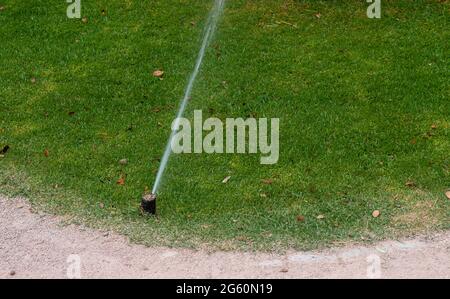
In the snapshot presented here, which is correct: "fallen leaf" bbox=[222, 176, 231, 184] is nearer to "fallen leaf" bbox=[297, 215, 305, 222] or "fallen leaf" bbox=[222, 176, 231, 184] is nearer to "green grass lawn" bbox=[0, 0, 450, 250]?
"green grass lawn" bbox=[0, 0, 450, 250]

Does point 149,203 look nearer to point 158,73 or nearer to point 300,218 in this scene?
point 300,218

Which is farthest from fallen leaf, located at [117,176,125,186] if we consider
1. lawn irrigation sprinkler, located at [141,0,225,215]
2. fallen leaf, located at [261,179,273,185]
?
fallen leaf, located at [261,179,273,185]

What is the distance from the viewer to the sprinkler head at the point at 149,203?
6.80m

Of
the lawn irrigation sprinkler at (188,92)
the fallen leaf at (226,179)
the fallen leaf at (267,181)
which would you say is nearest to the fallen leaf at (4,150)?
the lawn irrigation sprinkler at (188,92)

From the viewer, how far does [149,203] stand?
22.3 feet

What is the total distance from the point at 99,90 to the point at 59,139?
4.06 ft

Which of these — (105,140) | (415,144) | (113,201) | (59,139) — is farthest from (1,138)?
(415,144)

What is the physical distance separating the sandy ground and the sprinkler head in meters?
0.46

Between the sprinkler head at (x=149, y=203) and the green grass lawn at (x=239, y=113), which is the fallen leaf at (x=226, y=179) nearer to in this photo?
the green grass lawn at (x=239, y=113)

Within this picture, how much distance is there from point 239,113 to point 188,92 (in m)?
0.90

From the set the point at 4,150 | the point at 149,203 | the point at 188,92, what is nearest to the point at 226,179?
the point at 149,203

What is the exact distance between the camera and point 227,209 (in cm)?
698
